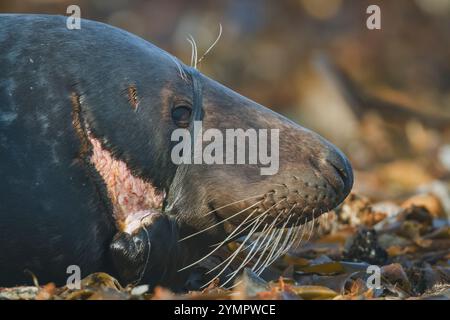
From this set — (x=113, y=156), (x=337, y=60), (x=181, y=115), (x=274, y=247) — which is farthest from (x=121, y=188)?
(x=337, y=60)

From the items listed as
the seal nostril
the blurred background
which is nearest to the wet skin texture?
the seal nostril

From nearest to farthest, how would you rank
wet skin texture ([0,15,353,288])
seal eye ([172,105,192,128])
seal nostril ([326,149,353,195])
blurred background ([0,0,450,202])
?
wet skin texture ([0,15,353,288])
seal eye ([172,105,192,128])
seal nostril ([326,149,353,195])
blurred background ([0,0,450,202])

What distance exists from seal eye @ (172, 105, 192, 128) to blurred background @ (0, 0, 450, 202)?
265 inches

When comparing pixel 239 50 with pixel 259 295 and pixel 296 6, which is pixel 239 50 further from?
pixel 259 295

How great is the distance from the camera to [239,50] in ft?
53.6

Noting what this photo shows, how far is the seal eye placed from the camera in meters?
4.71


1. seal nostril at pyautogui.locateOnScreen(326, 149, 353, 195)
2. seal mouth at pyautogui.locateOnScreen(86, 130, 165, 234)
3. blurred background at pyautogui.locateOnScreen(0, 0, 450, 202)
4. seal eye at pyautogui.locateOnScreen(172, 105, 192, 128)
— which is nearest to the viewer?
seal mouth at pyautogui.locateOnScreen(86, 130, 165, 234)

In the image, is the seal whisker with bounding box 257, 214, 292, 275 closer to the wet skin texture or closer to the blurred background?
the wet skin texture

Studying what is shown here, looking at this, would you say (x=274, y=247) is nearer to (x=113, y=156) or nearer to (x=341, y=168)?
(x=341, y=168)

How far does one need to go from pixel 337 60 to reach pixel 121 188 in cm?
1122

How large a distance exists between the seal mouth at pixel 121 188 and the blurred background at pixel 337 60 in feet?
22.8

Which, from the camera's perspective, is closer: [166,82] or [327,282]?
[166,82]
